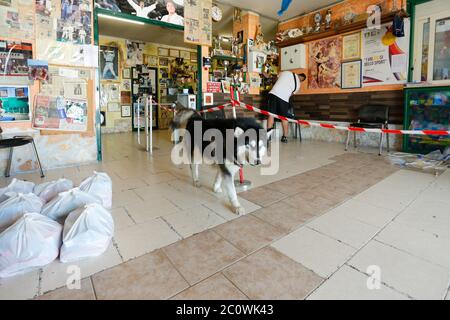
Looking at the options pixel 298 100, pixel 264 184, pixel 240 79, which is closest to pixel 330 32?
pixel 298 100

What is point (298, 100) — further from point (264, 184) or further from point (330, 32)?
point (264, 184)

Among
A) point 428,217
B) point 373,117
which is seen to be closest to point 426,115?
point 373,117

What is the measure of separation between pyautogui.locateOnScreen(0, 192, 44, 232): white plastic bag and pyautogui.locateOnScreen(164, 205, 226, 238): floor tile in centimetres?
86

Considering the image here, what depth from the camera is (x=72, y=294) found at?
112 cm

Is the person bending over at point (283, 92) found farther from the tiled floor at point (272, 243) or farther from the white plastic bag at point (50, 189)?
the white plastic bag at point (50, 189)

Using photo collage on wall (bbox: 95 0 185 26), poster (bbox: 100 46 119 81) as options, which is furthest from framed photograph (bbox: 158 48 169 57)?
photo collage on wall (bbox: 95 0 185 26)

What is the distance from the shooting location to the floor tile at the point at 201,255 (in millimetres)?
1276

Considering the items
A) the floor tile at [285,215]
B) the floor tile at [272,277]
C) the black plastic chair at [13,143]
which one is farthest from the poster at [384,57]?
the black plastic chair at [13,143]

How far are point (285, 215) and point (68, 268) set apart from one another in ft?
4.85

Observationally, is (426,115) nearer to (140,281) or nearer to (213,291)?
(213,291)

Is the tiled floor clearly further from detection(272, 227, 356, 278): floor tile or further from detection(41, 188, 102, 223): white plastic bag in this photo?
detection(41, 188, 102, 223): white plastic bag

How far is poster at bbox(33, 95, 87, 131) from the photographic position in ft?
10.1

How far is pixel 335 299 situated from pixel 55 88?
12.2 ft

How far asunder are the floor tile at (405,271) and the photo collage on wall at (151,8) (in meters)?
4.19
